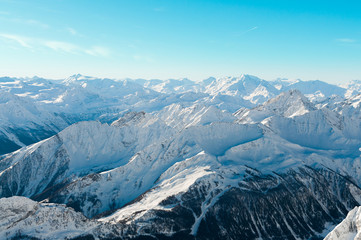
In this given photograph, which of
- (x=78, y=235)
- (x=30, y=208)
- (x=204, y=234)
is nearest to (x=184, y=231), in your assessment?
(x=204, y=234)

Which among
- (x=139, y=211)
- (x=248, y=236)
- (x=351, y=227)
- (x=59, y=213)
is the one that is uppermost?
(x=351, y=227)

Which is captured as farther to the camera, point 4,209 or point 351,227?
point 4,209

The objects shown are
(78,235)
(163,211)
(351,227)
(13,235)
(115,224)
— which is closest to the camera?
(351,227)

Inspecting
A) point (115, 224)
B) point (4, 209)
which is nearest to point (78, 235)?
point (115, 224)

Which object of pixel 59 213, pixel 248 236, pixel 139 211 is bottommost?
pixel 248 236

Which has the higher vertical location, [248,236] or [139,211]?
[139,211]

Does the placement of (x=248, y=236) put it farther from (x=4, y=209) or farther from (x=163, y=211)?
(x=4, y=209)

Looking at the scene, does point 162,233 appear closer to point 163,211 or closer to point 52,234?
point 163,211

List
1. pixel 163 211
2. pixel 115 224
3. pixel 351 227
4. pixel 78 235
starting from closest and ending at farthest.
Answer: pixel 351 227 → pixel 78 235 → pixel 115 224 → pixel 163 211

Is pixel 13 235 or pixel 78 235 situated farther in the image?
pixel 78 235
